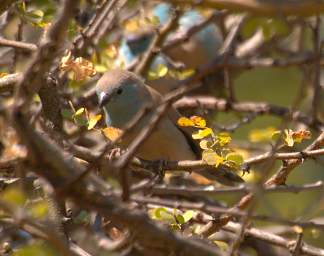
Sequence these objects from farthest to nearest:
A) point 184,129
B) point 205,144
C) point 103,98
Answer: point 184,129
point 103,98
point 205,144

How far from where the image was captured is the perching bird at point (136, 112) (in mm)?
4473

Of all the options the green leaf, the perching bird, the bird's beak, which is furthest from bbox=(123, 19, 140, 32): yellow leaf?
the green leaf

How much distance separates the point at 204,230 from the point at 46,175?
1.59 meters

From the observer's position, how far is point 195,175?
196 inches

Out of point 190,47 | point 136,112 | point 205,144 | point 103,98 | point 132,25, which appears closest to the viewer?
point 205,144

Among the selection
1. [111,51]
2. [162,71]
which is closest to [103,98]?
[162,71]

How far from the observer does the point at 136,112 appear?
4.60 metres

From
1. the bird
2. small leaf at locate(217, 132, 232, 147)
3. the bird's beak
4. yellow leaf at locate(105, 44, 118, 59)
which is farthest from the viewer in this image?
the bird

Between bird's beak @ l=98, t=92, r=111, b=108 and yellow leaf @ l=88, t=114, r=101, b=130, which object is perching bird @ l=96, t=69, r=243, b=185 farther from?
yellow leaf @ l=88, t=114, r=101, b=130

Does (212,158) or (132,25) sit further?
(132,25)

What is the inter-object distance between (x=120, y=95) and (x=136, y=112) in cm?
15

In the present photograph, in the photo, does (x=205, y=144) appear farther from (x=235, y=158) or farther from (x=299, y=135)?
(x=299, y=135)

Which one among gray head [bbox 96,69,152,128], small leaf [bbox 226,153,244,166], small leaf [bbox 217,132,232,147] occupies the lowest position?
gray head [bbox 96,69,152,128]

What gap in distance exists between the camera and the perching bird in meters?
4.47
